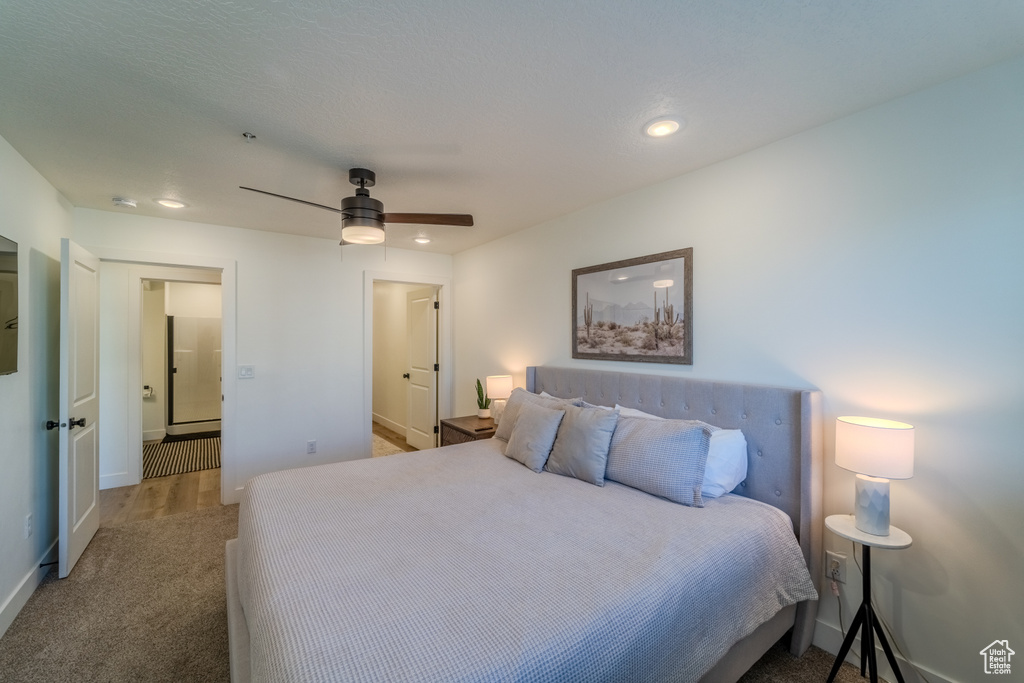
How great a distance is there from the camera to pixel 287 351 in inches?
155

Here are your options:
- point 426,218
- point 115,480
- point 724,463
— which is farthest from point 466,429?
point 115,480

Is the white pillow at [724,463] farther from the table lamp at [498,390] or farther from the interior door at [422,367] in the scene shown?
the interior door at [422,367]

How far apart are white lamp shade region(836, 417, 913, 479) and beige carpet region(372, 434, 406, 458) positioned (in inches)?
176

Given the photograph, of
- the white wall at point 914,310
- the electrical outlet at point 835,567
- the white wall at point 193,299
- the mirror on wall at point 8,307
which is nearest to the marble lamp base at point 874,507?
the white wall at point 914,310

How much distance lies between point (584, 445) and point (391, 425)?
4.56 meters

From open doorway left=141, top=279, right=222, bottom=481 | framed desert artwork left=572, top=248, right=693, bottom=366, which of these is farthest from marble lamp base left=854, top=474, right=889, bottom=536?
open doorway left=141, top=279, right=222, bottom=481

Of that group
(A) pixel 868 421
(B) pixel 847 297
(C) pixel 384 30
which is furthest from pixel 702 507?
(C) pixel 384 30

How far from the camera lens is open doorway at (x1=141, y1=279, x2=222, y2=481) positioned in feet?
18.6

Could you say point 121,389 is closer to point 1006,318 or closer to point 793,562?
point 793,562

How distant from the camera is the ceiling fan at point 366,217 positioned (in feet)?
7.63

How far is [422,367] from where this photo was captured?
521 centimetres

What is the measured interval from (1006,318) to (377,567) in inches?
95.1

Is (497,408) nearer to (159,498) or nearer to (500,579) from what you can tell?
(500,579)

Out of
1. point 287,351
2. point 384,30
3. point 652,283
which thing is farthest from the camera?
point 287,351
